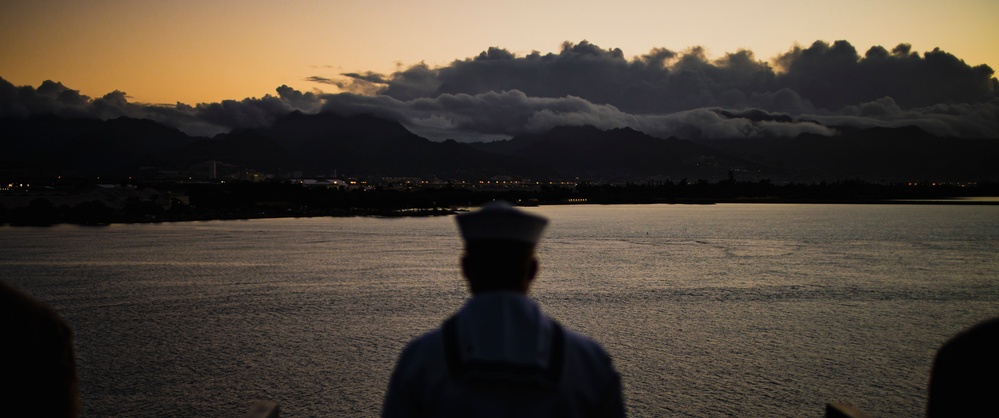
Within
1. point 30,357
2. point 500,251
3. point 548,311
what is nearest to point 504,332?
point 500,251

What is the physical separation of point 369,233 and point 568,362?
7307 centimetres

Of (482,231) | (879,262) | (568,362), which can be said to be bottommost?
(879,262)

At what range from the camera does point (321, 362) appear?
62.2ft

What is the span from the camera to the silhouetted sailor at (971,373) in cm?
181

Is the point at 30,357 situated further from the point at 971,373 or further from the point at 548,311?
the point at 548,311

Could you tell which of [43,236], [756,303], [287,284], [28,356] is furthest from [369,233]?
[28,356]

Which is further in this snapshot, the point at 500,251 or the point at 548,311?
the point at 548,311

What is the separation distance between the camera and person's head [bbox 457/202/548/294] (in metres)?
1.91

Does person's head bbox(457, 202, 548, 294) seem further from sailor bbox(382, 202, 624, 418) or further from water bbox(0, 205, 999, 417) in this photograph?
water bbox(0, 205, 999, 417)

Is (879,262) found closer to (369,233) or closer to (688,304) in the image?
(688,304)

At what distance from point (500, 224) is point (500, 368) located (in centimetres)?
35

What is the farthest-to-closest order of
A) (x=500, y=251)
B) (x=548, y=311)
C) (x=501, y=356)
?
(x=548, y=311), (x=500, y=251), (x=501, y=356)

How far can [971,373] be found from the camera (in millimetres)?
1844

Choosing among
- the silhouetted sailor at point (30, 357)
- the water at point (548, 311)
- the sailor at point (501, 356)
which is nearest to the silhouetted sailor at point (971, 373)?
the sailor at point (501, 356)
